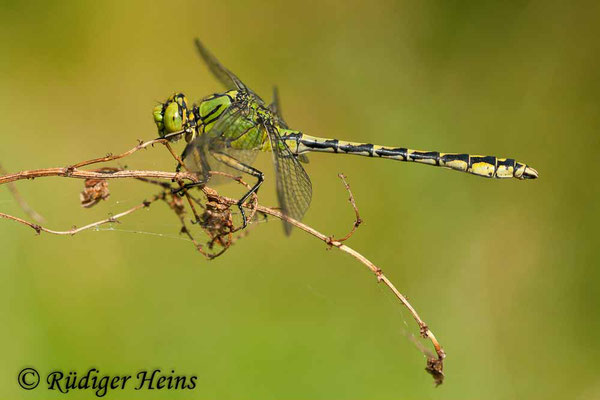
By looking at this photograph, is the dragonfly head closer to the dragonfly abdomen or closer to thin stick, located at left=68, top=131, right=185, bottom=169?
thin stick, located at left=68, top=131, right=185, bottom=169

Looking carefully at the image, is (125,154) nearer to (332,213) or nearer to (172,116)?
(172,116)

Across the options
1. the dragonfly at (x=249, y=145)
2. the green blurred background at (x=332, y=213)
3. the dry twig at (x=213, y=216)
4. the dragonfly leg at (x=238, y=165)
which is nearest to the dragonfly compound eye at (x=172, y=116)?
the dragonfly at (x=249, y=145)

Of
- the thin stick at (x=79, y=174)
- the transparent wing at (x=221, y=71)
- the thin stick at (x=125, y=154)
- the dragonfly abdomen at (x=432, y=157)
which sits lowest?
the thin stick at (x=79, y=174)

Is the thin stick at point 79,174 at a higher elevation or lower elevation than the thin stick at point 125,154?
lower

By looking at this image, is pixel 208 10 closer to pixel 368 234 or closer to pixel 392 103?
pixel 392 103

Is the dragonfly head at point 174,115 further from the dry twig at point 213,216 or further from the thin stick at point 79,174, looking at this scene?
the thin stick at point 79,174

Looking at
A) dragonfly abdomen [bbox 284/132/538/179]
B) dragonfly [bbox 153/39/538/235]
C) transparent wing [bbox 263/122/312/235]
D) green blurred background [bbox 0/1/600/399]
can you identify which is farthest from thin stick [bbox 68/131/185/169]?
green blurred background [bbox 0/1/600/399]

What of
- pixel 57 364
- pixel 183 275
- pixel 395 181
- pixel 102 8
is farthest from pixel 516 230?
pixel 102 8
